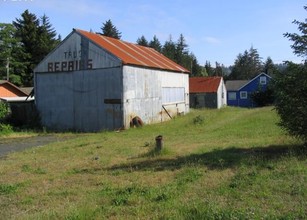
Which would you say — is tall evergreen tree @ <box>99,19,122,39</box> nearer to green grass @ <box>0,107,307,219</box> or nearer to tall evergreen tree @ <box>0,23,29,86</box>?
tall evergreen tree @ <box>0,23,29,86</box>

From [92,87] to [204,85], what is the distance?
1244 inches

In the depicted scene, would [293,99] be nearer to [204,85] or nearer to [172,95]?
[172,95]

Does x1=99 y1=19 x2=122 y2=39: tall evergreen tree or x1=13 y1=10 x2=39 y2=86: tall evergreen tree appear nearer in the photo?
x1=13 y1=10 x2=39 y2=86: tall evergreen tree

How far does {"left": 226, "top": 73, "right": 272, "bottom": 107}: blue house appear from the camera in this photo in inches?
2482

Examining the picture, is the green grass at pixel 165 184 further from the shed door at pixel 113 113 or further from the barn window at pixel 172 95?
the barn window at pixel 172 95

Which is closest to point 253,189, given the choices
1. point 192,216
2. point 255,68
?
point 192,216

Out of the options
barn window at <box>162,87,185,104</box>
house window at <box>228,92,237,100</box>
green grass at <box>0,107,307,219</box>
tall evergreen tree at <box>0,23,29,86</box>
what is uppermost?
tall evergreen tree at <box>0,23,29,86</box>

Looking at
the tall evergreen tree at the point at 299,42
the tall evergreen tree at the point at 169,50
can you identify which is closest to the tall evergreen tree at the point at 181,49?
the tall evergreen tree at the point at 169,50

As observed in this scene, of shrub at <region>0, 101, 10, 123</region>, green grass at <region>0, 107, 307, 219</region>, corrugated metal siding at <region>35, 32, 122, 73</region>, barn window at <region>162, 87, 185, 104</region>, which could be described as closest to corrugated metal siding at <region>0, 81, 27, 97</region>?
shrub at <region>0, 101, 10, 123</region>

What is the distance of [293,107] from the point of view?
11555mm

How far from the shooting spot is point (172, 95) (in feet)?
118

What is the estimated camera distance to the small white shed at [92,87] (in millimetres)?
27188

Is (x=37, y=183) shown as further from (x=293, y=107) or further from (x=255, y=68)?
(x=255, y=68)

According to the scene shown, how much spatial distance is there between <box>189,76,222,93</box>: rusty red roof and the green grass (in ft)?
140
